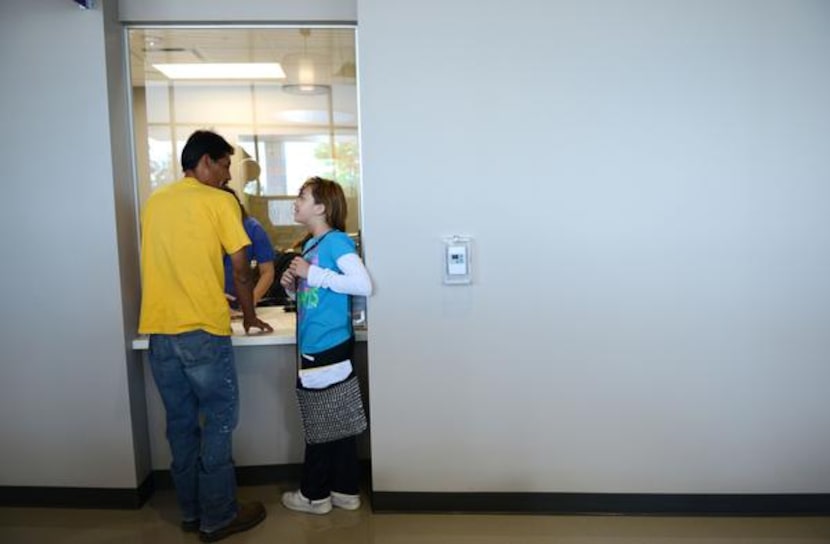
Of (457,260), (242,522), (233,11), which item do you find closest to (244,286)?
(457,260)

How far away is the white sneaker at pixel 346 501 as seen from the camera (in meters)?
2.39

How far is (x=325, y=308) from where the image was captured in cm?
222

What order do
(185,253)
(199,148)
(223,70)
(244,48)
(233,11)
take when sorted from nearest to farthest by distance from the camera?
(185,253), (199,148), (233,11), (244,48), (223,70)

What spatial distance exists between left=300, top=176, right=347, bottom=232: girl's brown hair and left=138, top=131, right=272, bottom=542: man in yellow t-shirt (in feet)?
1.08

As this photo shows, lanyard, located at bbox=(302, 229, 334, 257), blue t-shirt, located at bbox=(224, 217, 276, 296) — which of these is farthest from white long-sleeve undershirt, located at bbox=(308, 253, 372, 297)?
blue t-shirt, located at bbox=(224, 217, 276, 296)

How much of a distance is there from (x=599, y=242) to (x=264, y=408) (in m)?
1.73

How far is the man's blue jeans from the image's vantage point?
2.10 metres

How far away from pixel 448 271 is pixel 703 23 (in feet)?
4.59

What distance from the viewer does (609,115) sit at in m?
2.18

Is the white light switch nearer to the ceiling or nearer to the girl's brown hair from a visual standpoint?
the girl's brown hair

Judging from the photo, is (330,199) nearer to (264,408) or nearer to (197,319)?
(197,319)

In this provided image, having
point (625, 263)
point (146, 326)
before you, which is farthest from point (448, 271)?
point (146, 326)

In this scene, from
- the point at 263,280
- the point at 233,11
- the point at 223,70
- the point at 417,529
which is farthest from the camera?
the point at 223,70

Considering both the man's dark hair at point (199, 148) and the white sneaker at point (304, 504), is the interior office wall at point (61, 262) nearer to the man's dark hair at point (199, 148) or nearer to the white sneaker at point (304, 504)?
the man's dark hair at point (199, 148)
